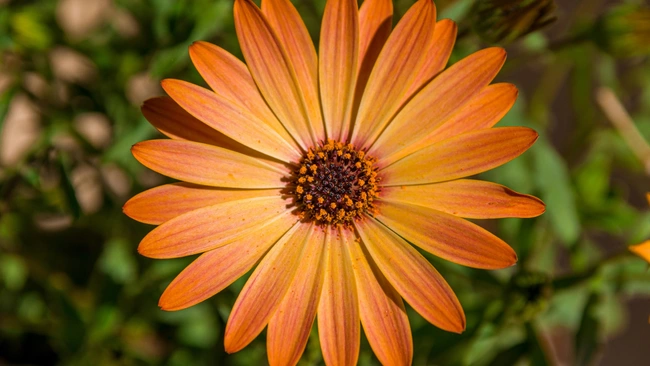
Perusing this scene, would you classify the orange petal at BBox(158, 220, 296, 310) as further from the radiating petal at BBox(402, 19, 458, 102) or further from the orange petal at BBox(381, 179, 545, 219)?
the radiating petal at BBox(402, 19, 458, 102)

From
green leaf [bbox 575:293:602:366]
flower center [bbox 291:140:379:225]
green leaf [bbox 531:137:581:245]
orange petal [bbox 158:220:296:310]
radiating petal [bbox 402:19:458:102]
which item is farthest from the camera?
green leaf [bbox 531:137:581:245]

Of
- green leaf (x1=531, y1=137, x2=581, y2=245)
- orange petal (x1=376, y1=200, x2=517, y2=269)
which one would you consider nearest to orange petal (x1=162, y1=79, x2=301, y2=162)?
orange petal (x1=376, y1=200, x2=517, y2=269)

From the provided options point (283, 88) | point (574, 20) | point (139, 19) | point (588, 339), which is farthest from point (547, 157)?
point (139, 19)

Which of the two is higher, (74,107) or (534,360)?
(74,107)

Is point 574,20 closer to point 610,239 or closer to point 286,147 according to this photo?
point 610,239

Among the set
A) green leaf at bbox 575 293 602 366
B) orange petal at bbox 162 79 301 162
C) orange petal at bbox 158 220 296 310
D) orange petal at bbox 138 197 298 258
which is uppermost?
orange petal at bbox 162 79 301 162

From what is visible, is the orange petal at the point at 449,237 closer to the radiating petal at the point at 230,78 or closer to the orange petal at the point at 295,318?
the orange petal at the point at 295,318

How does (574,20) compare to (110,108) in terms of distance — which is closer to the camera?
(110,108)
